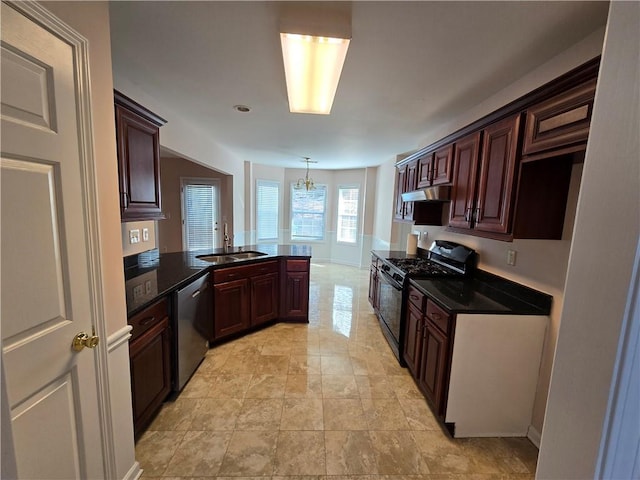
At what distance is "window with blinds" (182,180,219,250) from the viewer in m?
5.82

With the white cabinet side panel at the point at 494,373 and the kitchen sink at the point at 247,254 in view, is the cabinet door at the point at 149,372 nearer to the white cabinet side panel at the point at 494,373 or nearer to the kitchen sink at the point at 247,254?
the kitchen sink at the point at 247,254

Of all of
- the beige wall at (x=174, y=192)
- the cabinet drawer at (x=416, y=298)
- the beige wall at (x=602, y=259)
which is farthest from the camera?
the beige wall at (x=174, y=192)

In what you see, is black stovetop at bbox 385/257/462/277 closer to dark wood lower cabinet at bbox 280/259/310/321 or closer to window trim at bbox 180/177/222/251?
dark wood lower cabinet at bbox 280/259/310/321

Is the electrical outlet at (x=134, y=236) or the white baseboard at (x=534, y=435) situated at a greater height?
the electrical outlet at (x=134, y=236)

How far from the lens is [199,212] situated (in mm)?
5910

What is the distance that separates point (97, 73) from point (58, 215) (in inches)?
25.1

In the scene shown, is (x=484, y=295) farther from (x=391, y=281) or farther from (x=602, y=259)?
(x=602, y=259)

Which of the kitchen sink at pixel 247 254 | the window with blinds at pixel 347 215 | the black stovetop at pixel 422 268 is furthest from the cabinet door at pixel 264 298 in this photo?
the window with blinds at pixel 347 215

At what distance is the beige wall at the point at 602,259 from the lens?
0.55 metres

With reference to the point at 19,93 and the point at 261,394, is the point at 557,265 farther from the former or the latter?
the point at 19,93

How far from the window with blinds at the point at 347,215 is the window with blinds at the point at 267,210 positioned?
5.42 ft

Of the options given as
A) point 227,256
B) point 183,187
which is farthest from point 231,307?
point 183,187

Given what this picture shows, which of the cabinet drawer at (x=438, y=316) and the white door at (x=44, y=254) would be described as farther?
the cabinet drawer at (x=438, y=316)

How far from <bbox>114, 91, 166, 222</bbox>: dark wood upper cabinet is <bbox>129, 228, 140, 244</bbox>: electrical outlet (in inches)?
23.1
